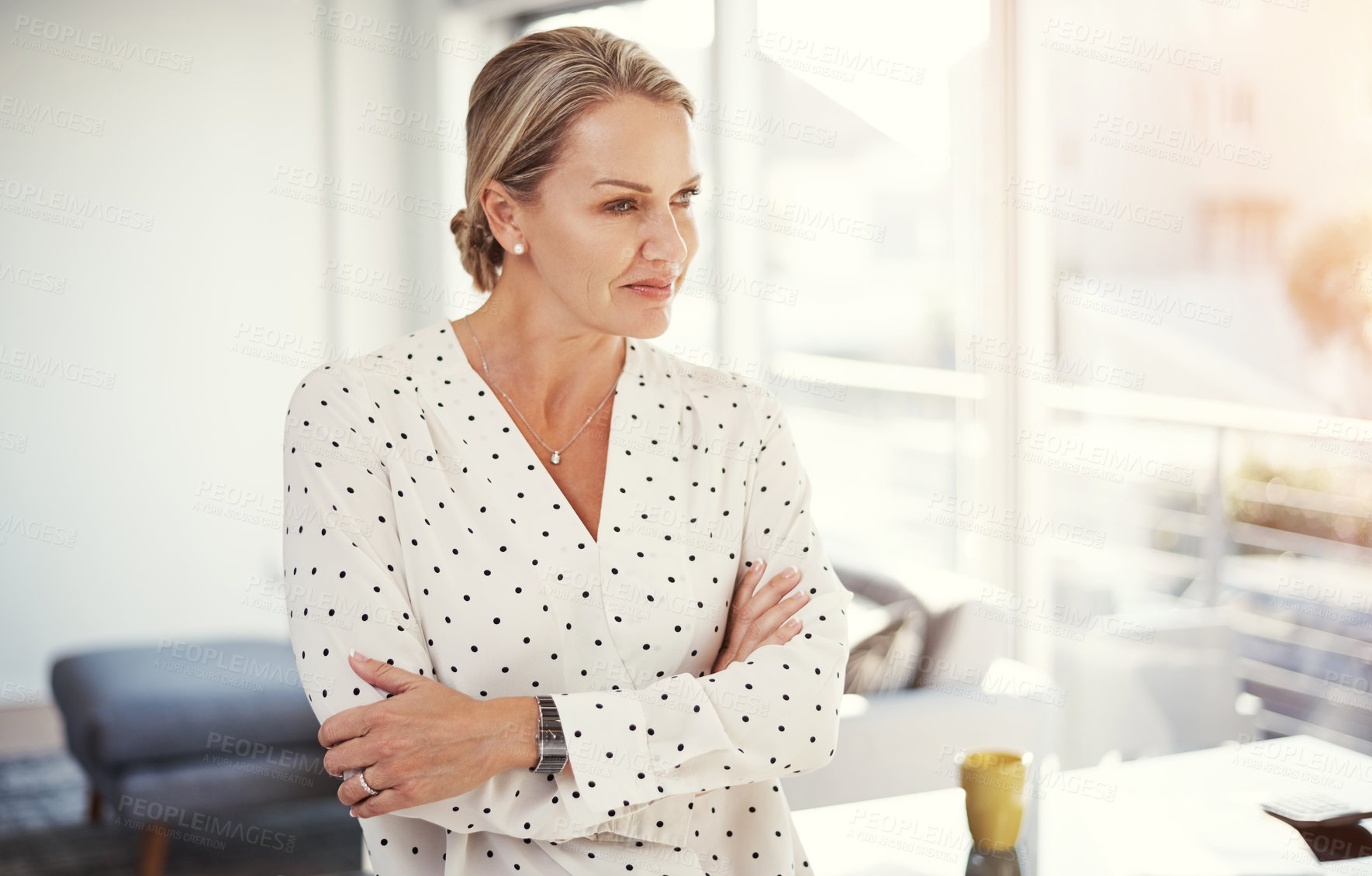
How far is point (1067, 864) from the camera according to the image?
153 centimetres

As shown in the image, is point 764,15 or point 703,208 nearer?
point 764,15

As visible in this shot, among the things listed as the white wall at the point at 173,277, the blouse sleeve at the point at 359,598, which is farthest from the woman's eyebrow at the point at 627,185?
the white wall at the point at 173,277

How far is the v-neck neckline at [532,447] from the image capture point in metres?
1.33

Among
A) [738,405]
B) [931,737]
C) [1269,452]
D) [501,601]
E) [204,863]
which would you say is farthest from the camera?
[204,863]

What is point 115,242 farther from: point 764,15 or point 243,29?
point 764,15

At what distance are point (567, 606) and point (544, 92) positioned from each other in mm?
587

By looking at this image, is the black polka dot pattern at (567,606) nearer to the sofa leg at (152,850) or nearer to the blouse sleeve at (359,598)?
the blouse sleeve at (359,598)

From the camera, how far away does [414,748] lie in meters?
1.10

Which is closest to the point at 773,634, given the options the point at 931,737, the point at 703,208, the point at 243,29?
the point at 931,737

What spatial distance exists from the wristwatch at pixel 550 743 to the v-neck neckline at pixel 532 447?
23cm

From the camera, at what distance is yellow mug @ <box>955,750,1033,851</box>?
1.26 meters

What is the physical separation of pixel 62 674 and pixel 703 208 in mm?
2632

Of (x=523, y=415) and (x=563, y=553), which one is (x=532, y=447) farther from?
(x=563, y=553)

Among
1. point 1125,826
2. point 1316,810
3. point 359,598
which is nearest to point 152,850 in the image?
point 359,598
